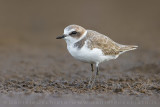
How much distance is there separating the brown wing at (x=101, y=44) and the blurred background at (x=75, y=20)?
26.8 feet

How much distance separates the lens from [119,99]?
935cm

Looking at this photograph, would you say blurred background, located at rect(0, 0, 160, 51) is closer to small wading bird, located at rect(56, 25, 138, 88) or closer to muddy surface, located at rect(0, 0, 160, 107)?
muddy surface, located at rect(0, 0, 160, 107)

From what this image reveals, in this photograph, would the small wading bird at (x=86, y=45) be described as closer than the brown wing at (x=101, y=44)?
Yes

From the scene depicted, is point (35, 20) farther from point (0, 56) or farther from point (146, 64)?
point (146, 64)

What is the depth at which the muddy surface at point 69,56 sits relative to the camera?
9.88 meters

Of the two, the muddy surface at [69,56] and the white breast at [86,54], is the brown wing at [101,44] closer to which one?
the white breast at [86,54]

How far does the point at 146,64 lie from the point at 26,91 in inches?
212

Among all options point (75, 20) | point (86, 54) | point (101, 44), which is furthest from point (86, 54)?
point (75, 20)

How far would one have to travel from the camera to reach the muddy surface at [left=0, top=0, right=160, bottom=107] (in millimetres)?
9883

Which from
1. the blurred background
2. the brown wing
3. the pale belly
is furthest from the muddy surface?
the brown wing

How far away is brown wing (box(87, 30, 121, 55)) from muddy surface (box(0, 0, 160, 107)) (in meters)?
0.84

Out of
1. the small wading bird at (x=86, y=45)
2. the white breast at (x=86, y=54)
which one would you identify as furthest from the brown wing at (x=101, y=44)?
the white breast at (x=86, y=54)

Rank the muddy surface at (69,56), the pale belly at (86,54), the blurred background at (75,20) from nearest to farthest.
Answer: the muddy surface at (69,56), the pale belly at (86,54), the blurred background at (75,20)

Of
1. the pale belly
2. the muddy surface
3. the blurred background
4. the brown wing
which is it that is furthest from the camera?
the blurred background
